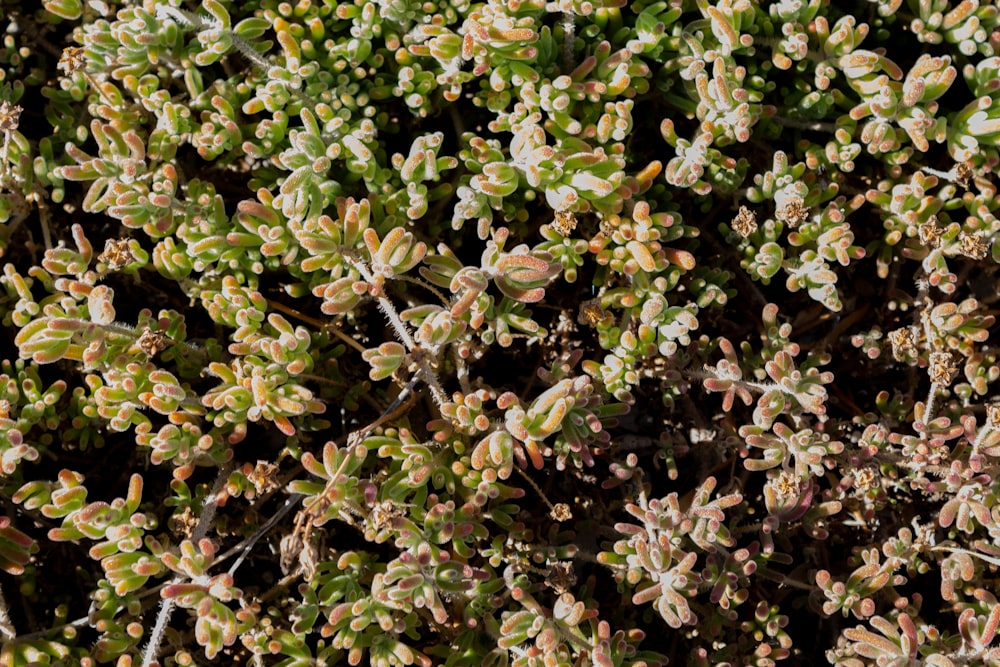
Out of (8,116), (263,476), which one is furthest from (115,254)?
(263,476)

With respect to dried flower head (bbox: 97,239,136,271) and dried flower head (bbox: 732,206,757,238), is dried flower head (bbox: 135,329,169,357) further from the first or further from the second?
dried flower head (bbox: 732,206,757,238)

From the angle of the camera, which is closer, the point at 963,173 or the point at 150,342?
the point at 150,342

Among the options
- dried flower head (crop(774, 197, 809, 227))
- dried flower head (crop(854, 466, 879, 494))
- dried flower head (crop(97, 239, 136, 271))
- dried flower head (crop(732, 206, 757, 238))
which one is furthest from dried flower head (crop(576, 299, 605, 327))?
dried flower head (crop(97, 239, 136, 271))

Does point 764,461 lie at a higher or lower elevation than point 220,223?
lower

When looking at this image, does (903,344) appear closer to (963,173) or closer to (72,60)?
(963,173)

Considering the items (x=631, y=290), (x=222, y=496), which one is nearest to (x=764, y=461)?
(x=631, y=290)

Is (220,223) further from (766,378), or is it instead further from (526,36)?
(766,378)
